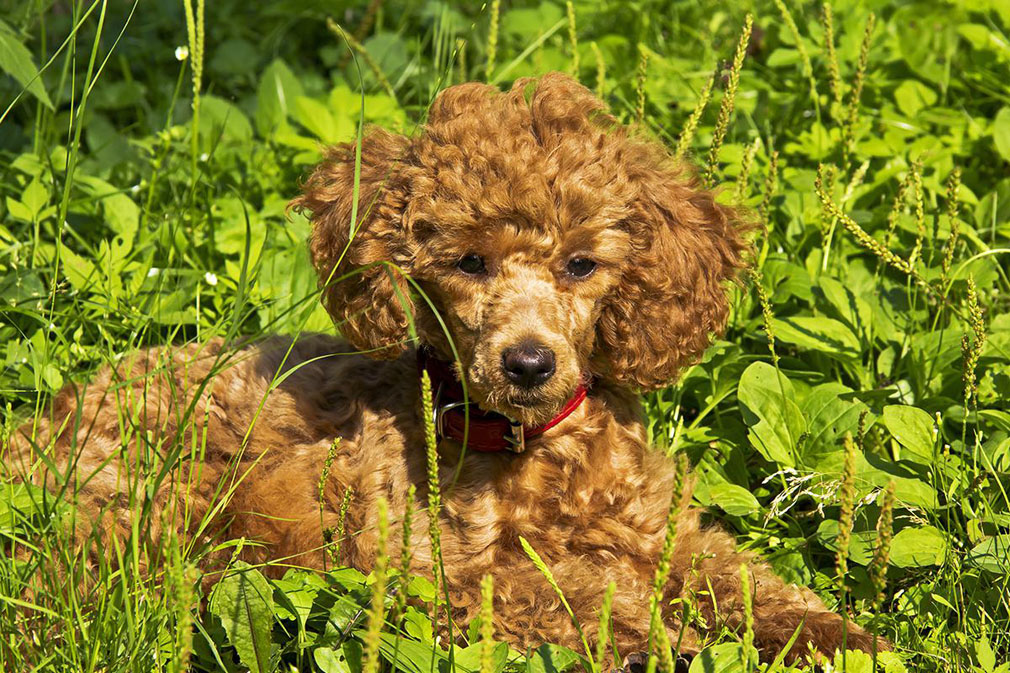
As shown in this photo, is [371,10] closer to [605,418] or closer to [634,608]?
[605,418]

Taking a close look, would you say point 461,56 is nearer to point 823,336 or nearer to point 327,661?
point 823,336

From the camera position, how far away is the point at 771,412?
3.68 metres

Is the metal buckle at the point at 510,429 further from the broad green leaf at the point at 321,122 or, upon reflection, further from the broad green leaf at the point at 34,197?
the broad green leaf at the point at 321,122

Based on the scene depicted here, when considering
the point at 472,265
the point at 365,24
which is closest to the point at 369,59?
the point at 365,24

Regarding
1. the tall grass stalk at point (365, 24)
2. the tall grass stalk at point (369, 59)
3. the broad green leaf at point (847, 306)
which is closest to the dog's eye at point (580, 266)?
the broad green leaf at point (847, 306)

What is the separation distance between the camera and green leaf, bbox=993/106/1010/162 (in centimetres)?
467

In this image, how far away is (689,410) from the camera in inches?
164

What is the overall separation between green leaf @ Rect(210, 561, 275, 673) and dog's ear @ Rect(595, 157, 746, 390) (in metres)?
1.16

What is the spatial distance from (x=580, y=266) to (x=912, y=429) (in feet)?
3.59

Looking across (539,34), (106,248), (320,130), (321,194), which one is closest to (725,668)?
(321,194)

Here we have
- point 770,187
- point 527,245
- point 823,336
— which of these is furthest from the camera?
point 770,187

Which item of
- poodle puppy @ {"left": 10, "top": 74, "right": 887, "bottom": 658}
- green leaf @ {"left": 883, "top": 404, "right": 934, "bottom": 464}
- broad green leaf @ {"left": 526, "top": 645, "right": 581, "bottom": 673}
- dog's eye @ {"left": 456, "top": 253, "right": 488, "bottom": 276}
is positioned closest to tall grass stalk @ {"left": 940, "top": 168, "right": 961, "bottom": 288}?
green leaf @ {"left": 883, "top": 404, "right": 934, "bottom": 464}

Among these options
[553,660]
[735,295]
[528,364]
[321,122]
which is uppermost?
[528,364]

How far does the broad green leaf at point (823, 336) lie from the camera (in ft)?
12.8
